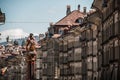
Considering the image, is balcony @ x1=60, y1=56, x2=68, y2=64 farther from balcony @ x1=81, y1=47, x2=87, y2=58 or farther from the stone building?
the stone building

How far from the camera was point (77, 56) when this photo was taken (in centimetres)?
→ 12675

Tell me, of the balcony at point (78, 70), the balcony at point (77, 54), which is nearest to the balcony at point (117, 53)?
the balcony at point (78, 70)

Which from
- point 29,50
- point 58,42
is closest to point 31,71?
point 29,50

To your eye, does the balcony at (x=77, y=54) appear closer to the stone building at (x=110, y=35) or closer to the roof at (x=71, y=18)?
the roof at (x=71, y=18)

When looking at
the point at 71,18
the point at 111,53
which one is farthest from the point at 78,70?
the point at 111,53

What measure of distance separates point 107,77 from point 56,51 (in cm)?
7790

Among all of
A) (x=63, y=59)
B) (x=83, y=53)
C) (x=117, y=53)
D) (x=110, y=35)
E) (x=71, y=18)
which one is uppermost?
(x=71, y=18)

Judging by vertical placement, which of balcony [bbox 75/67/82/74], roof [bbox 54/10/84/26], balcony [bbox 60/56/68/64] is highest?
roof [bbox 54/10/84/26]

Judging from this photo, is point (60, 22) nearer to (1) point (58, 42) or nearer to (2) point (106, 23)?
(1) point (58, 42)

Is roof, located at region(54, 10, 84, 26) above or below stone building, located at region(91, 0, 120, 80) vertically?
above

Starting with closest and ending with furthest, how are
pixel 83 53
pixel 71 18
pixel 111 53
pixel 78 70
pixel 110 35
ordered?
pixel 111 53 < pixel 110 35 < pixel 83 53 < pixel 78 70 < pixel 71 18

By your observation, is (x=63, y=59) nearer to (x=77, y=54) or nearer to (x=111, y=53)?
(x=77, y=54)

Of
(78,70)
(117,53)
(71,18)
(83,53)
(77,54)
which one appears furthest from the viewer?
(71,18)

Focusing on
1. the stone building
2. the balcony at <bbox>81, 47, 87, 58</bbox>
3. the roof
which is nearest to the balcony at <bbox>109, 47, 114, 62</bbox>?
the stone building
